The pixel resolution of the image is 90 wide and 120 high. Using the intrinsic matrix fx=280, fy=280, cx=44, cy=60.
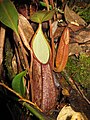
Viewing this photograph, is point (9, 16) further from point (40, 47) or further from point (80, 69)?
point (80, 69)

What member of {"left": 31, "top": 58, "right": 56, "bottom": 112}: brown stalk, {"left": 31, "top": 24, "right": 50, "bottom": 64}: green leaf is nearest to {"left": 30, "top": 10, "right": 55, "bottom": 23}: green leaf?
{"left": 31, "top": 24, "right": 50, "bottom": 64}: green leaf

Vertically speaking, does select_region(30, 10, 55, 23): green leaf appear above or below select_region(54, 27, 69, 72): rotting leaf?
above

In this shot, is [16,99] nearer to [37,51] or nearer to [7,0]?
[37,51]

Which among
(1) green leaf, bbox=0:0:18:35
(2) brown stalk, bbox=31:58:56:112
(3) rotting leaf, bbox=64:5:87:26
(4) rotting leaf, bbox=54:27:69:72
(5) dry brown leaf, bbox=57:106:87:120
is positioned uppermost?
(1) green leaf, bbox=0:0:18:35

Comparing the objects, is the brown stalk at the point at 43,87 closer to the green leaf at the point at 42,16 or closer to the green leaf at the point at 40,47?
the green leaf at the point at 40,47

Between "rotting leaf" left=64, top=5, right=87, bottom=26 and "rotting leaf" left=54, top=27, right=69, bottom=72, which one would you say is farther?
"rotting leaf" left=64, top=5, right=87, bottom=26

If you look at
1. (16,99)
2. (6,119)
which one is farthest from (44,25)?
(6,119)

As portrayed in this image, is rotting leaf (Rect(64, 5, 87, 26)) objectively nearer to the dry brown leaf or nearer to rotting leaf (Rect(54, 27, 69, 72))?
rotting leaf (Rect(54, 27, 69, 72))
